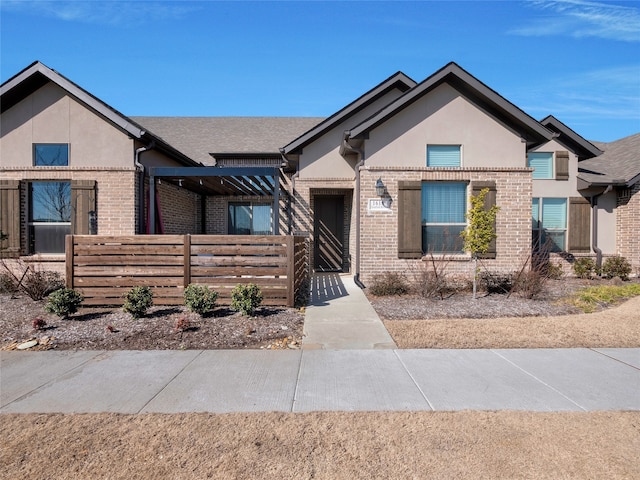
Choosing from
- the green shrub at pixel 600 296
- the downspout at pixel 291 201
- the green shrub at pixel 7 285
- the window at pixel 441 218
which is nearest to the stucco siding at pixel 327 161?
the downspout at pixel 291 201

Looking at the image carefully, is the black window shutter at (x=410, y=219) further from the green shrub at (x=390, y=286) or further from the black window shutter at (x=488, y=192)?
the black window shutter at (x=488, y=192)

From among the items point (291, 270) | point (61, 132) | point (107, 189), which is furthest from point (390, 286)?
point (61, 132)

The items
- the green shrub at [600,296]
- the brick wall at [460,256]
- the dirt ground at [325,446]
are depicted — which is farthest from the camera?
the brick wall at [460,256]

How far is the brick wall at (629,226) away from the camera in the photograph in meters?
12.8

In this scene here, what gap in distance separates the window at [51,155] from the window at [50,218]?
55cm

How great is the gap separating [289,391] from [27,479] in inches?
89.9

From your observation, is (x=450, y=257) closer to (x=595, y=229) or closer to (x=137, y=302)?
(x=595, y=229)

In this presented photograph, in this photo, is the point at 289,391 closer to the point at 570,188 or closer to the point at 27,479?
the point at 27,479

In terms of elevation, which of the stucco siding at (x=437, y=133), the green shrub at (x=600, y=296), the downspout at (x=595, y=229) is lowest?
the green shrub at (x=600, y=296)

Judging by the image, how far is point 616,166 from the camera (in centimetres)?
1441

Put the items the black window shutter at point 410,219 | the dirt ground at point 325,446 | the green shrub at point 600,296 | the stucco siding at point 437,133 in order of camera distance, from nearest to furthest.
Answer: the dirt ground at point 325,446
the green shrub at point 600,296
the black window shutter at point 410,219
the stucco siding at point 437,133

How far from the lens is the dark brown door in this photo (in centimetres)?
1332

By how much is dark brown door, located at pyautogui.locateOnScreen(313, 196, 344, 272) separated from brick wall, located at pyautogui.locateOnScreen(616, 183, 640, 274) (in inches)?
388

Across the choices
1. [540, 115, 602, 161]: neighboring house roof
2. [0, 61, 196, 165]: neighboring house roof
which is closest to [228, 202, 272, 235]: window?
[0, 61, 196, 165]: neighboring house roof
